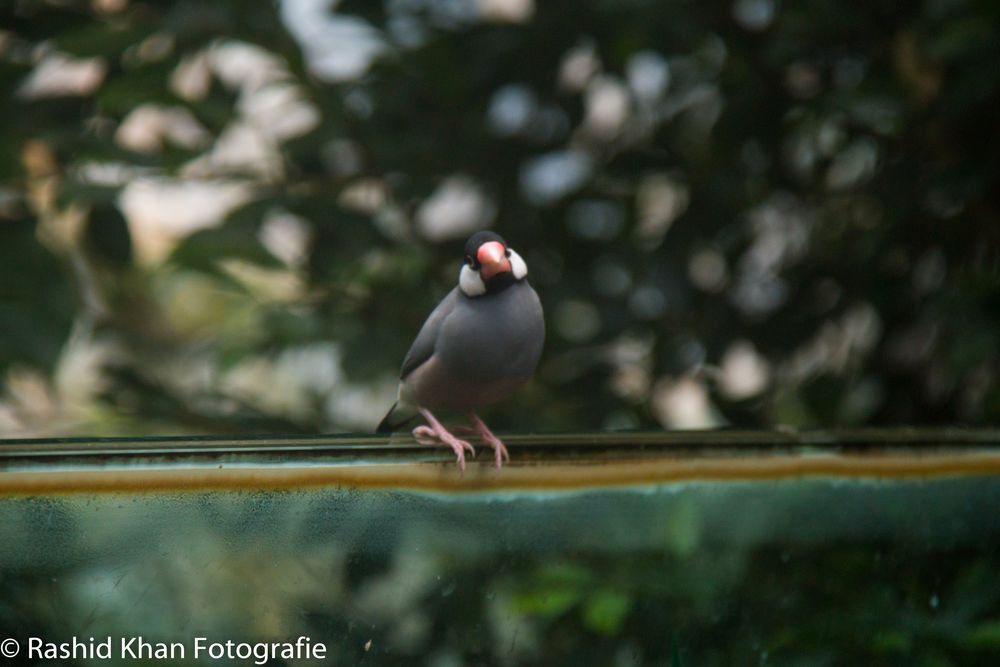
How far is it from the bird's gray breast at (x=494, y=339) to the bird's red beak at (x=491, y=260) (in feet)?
0.10

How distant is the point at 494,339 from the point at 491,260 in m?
0.08

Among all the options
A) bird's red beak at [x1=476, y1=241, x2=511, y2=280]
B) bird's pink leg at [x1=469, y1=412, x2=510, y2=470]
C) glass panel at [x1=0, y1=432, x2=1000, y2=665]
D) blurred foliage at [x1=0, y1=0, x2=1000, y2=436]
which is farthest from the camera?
blurred foliage at [x1=0, y1=0, x2=1000, y2=436]

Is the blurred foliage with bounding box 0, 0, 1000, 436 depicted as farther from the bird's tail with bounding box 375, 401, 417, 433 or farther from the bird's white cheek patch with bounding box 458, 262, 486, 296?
the bird's white cheek patch with bounding box 458, 262, 486, 296

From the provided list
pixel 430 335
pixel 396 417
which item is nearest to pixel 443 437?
pixel 430 335

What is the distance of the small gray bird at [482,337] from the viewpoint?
1136 mm

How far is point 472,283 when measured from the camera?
45.6 inches

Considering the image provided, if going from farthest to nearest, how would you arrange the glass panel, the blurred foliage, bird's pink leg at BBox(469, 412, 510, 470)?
the blurred foliage < bird's pink leg at BBox(469, 412, 510, 470) < the glass panel

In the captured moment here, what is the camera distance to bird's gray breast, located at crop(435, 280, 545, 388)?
3.72 feet

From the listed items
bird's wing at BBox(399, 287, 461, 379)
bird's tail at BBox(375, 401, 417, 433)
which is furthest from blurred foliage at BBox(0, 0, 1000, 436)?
bird's wing at BBox(399, 287, 461, 379)

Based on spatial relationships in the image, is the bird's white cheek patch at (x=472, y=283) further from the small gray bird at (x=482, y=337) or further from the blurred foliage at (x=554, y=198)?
the blurred foliage at (x=554, y=198)

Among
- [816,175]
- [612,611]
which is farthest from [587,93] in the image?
[612,611]

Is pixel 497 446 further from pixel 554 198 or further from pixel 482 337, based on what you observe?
pixel 554 198

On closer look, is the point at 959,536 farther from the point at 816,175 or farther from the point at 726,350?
the point at 816,175

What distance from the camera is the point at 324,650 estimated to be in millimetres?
872
